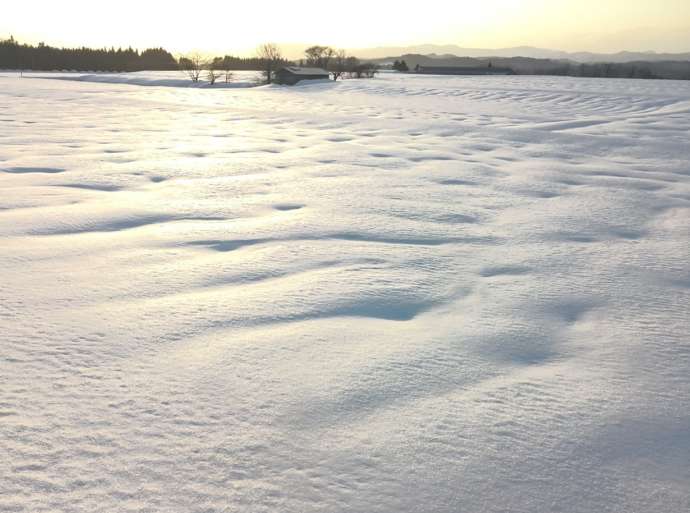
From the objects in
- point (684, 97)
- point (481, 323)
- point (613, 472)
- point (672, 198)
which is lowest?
point (613, 472)

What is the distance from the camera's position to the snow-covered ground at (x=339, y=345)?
935mm

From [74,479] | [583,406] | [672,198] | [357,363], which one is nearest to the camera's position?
[74,479]

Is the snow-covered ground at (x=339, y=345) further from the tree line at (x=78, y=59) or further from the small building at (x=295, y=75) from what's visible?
the tree line at (x=78, y=59)

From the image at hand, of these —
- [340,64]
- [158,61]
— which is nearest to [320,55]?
[340,64]

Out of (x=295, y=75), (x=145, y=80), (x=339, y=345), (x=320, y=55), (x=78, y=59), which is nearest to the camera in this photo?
(x=339, y=345)

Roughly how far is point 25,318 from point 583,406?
1.61m

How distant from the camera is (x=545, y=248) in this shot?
90.1 inches

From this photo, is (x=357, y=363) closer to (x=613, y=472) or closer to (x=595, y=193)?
(x=613, y=472)

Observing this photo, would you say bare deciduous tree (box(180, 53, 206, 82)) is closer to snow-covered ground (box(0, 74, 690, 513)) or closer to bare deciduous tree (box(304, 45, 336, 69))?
bare deciduous tree (box(304, 45, 336, 69))

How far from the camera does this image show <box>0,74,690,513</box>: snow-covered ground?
0.93 meters

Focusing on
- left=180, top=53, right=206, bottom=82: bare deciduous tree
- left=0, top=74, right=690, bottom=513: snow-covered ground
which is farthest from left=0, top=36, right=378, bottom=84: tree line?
left=0, top=74, right=690, bottom=513: snow-covered ground

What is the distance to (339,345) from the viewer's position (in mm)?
1393

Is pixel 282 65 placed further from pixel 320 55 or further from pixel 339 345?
pixel 339 345

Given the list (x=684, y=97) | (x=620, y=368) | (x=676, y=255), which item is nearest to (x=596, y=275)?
(x=676, y=255)
